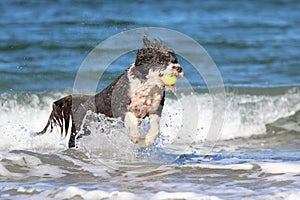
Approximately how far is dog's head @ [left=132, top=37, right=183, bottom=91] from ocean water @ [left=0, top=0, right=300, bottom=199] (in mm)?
603

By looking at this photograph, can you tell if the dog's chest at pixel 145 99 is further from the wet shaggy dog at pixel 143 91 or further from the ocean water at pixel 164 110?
the ocean water at pixel 164 110

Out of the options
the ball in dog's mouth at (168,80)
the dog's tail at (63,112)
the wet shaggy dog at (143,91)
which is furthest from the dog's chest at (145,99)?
the dog's tail at (63,112)

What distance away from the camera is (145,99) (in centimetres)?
658

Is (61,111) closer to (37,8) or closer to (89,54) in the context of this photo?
(89,54)

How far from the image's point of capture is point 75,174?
689 cm

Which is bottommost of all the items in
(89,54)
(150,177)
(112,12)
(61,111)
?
(150,177)

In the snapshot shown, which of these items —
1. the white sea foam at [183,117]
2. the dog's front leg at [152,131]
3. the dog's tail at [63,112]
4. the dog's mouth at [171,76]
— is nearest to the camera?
the dog's mouth at [171,76]

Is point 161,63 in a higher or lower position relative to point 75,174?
higher

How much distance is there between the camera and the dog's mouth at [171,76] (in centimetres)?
634

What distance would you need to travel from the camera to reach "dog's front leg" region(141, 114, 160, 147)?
652cm

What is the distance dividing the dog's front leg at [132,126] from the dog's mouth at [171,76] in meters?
0.40

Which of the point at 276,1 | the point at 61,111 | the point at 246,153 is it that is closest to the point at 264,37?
the point at 276,1

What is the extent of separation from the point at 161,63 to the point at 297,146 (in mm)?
2936

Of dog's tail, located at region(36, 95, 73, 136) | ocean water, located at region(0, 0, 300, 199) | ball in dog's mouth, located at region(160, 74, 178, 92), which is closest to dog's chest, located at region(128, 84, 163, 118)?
ball in dog's mouth, located at region(160, 74, 178, 92)
